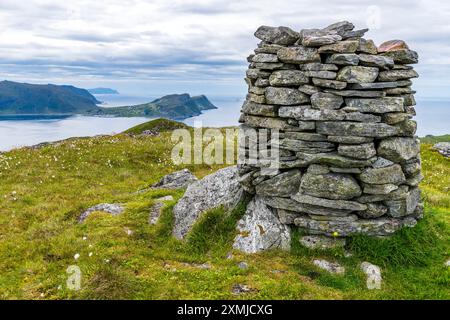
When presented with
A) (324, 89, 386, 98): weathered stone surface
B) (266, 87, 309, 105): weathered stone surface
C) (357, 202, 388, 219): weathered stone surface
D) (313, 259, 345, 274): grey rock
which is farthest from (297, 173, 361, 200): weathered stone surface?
(324, 89, 386, 98): weathered stone surface

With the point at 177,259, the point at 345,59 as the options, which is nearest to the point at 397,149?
the point at 345,59

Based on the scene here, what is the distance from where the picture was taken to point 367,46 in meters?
13.3

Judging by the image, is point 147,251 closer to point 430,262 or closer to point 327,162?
point 327,162

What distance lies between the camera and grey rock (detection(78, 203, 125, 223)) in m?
17.6

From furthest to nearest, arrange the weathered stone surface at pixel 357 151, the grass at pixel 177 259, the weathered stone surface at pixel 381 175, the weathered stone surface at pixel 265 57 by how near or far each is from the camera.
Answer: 1. the weathered stone surface at pixel 265 57
2. the weathered stone surface at pixel 381 175
3. the weathered stone surface at pixel 357 151
4. the grass at pixel 177 259

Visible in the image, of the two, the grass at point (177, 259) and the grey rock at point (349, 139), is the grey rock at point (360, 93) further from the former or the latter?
the grass at point (177, 259)

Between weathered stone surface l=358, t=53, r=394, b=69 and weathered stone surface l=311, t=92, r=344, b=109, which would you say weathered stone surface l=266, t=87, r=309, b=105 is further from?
weathered stone surface l=358, t=53, r=394, b=69

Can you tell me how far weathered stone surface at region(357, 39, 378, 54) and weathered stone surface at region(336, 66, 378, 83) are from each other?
2.46ft

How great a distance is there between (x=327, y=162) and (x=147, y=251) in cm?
697

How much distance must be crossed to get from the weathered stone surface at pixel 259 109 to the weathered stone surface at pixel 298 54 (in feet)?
5.79

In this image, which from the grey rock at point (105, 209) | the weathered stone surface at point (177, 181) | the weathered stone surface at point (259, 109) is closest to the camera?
the weathered stone surface at point (259, 109)

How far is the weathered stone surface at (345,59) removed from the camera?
12.7m

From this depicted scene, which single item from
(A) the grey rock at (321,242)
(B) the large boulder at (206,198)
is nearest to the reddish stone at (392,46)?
(A) the grey rock at (321,242)

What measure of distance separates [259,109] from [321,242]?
17.3ft
